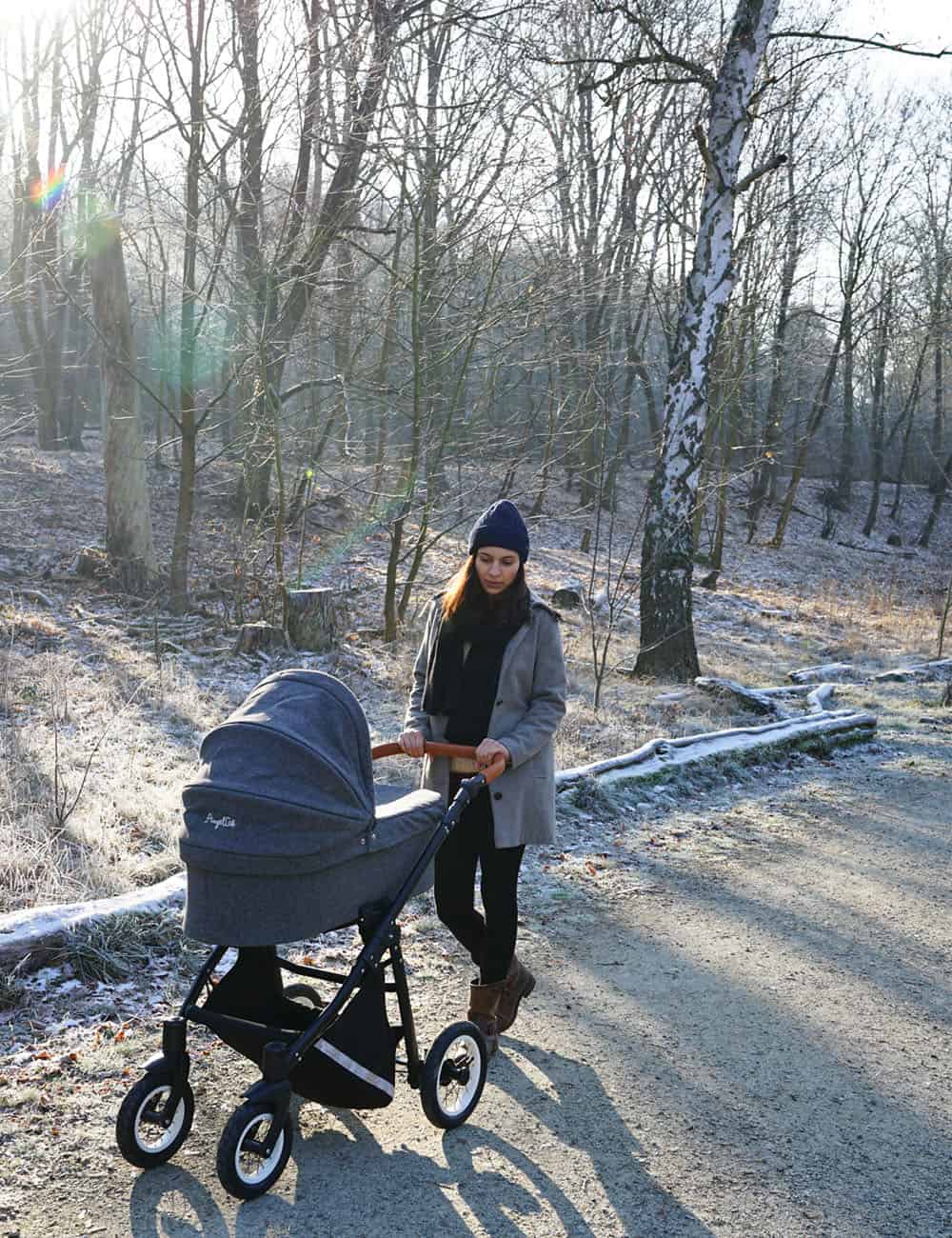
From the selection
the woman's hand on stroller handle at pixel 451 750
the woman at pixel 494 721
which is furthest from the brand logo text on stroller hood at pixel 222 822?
the woman at pixel 494 721

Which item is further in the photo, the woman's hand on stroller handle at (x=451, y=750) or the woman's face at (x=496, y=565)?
the woman's face at (x=496, y=565)

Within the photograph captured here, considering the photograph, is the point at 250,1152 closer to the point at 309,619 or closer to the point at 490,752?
the point at 490,752

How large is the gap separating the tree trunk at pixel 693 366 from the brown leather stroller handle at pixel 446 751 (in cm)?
796

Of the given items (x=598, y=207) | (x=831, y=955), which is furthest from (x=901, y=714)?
(x=598, y=207)

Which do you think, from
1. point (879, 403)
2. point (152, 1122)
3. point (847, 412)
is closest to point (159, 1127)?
point (152, 1122)

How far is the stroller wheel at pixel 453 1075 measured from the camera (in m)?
3.34

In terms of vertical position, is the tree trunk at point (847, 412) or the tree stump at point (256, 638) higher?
the tree trunk at point (847, 412)

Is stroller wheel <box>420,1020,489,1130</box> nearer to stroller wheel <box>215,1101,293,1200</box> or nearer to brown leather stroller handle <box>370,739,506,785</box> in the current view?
stroller wheel <box>215,1101,293,1200</box>

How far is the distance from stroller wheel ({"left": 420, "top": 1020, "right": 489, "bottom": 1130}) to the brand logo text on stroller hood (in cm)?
102

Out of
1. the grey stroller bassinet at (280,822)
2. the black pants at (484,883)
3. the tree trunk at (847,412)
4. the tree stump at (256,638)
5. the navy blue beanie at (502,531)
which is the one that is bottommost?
the tree stump at (256,638)

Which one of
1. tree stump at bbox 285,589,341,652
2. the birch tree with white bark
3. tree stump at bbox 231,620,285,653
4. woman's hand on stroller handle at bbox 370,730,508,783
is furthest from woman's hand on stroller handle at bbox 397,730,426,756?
the birch tree with white bark

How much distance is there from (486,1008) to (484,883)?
1.49ft

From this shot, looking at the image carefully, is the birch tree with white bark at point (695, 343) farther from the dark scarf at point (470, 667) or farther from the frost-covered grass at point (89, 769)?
the dark scarf at point (470, 667)

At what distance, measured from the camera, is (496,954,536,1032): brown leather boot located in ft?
13.1
